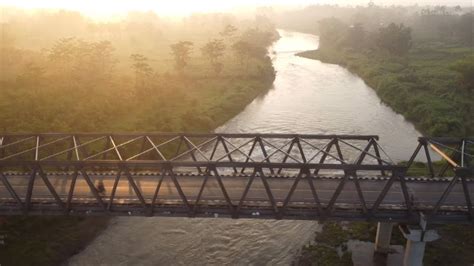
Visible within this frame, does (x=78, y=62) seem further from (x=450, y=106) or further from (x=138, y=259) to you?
(x=450, y=106)

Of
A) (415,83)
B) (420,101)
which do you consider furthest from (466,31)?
(420,101)

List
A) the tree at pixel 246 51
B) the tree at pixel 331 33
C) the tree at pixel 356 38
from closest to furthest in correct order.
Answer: the tree at pixel 246 51 → the tree at pixel 356 38 → the tree at pixel 331 33

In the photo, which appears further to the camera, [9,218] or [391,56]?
[391,56]

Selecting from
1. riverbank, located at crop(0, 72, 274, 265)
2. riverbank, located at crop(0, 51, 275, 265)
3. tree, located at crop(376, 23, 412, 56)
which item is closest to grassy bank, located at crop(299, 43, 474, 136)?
tree, located at crop(376, 23, 412, 56)

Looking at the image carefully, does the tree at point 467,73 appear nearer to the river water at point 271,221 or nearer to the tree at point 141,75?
the river water at point 271,221

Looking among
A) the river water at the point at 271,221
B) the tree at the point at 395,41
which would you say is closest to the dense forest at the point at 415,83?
the tree at the point at 395,41

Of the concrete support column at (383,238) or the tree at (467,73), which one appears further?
the tree at (467,73)

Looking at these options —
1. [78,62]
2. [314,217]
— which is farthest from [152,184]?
[78,62]
